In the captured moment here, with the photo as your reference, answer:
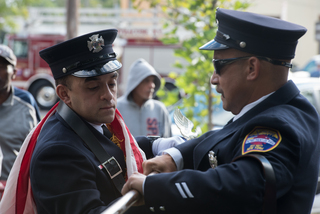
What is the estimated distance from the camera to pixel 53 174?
63.7 inches

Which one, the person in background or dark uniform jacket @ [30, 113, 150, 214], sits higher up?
dark uniform jacket @ [30, 113, 150, 214]

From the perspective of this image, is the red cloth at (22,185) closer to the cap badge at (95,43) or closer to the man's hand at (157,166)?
the man's hand at (157,166)

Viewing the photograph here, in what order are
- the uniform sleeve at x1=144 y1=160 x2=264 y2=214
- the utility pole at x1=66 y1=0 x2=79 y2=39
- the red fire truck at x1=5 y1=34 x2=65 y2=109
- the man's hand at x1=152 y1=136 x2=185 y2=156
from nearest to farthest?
the uniform sleeve at x1=144 y1=160 x2=264 y2=214 < the man's hand at x1=152 y1=136 x2=185 y2=156 < the utility pole at x1=66 y1=0 x2=79 y2=39 < the red fire truck at x1=5 y1=34 x2=65 y2=109

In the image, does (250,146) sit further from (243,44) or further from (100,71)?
(100,71)

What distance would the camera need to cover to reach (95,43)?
1922 millimetres

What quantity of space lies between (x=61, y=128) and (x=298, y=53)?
66.5ft

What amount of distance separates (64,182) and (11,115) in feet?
7.07

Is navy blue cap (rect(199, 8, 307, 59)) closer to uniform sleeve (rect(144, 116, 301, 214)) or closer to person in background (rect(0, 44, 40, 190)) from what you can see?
uniform sleeve (rect(144, 116, 301, 214))

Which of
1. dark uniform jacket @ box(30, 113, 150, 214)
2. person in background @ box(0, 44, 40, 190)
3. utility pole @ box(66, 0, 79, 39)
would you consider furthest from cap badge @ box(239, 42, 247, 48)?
utility pole @ box(66, 0, 79, 39)

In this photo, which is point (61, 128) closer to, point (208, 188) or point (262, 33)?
point (208, 188)

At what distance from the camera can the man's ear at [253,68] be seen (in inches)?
60.8

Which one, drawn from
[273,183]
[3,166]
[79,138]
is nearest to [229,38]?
[273,183]

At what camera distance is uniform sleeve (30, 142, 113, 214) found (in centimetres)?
156

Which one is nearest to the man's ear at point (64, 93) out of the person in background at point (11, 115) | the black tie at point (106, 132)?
the black tie at point (106, 132)
